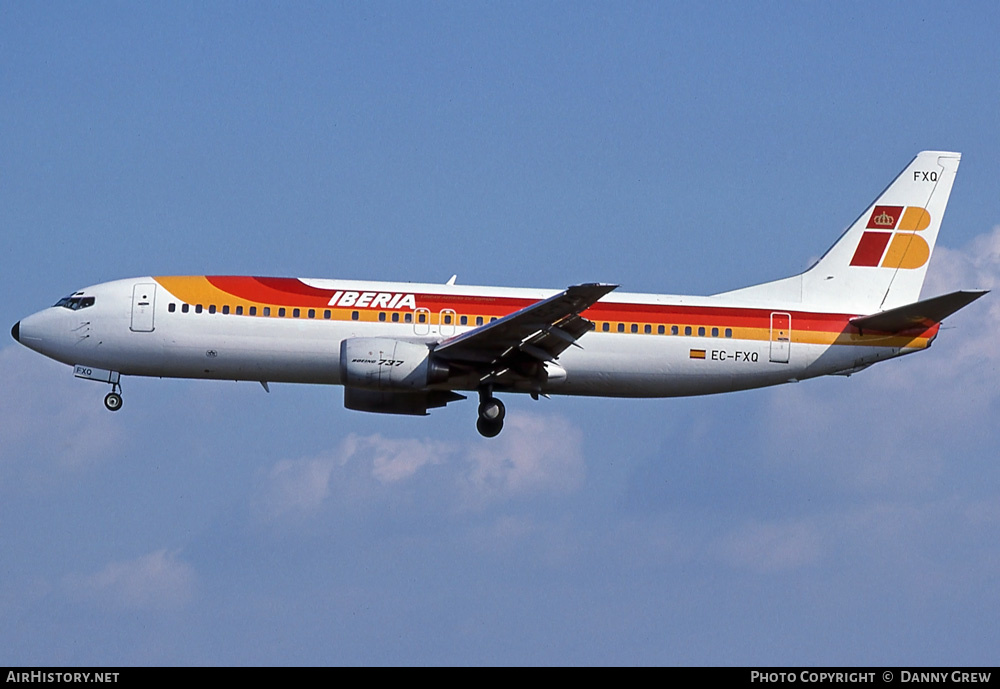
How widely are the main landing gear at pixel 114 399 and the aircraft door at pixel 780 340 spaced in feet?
60.6

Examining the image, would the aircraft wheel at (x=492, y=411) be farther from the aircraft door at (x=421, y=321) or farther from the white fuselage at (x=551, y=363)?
the aircraft door at (x=421, y=321)

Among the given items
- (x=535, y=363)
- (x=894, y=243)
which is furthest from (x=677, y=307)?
(x=894, y=243)

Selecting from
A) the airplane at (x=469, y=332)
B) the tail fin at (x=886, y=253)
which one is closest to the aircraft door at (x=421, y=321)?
the airplane at (x=469, y=332)

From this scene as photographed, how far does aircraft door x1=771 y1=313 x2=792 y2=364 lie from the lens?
4000cm

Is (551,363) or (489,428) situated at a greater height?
(551,363)

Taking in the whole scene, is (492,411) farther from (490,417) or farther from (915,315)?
(915,315)

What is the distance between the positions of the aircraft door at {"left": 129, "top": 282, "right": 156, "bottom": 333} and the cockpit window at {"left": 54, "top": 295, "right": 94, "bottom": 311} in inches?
57.8

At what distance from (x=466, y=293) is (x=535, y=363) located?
2.88m

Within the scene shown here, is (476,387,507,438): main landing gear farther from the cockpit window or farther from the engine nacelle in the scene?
the cockpit window

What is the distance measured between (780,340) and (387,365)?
11.1 m

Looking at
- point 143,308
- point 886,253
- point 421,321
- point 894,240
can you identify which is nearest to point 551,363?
point 421,321

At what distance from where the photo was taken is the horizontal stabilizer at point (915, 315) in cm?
3753

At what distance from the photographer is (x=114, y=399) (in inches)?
1597

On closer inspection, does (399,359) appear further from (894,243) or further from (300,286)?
(894,243)
